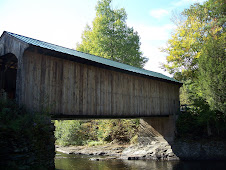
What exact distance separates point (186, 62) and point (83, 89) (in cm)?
1327

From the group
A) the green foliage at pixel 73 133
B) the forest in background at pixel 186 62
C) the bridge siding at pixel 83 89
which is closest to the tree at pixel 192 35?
the forest in background at pixel 186 62

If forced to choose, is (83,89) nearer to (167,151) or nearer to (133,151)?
(133,151)

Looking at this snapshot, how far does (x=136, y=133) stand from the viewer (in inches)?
803

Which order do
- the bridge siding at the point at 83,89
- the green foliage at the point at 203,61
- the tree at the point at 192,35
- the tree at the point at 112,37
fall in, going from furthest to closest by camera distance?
the tree at the point at 112,37 → the tree at the point at 192,35 → the green foliage at the point at 203,61 → the bridge siding at the point at 83,89

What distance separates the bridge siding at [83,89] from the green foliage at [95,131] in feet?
18.2

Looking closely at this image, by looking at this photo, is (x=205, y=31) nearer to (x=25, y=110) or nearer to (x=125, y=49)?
(x=125, y=49)

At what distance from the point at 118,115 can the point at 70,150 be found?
875 centimetres

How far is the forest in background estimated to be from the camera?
15.4m

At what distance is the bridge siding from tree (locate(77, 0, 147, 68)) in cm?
1277

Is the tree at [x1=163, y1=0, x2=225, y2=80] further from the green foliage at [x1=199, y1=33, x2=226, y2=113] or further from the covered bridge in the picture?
the covered bridge

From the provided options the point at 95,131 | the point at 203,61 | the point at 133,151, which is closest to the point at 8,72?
the point at 133,151

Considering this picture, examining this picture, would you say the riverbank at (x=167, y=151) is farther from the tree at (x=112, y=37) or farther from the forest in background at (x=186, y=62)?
the tree at (x=112, y=37)

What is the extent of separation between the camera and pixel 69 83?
10.8 m

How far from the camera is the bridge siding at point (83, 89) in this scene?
9641 millimetres
